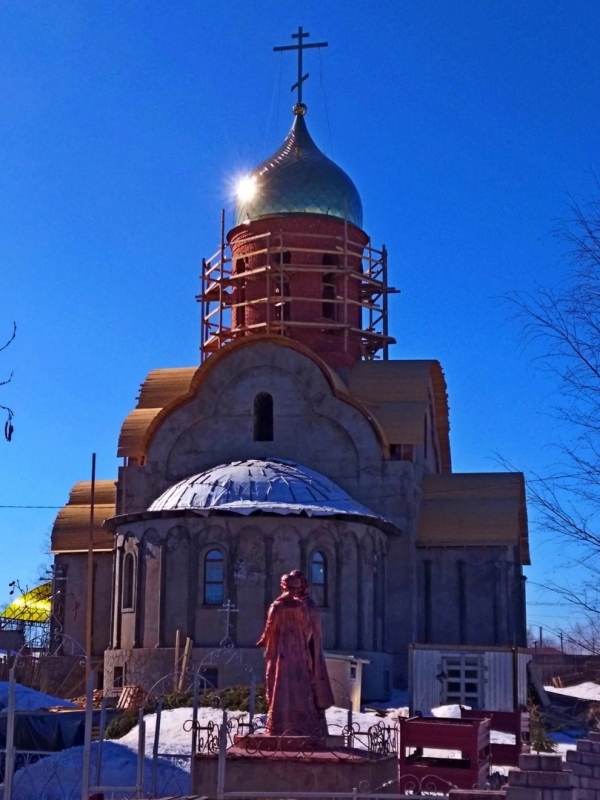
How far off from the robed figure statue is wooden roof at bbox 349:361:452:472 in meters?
13.7

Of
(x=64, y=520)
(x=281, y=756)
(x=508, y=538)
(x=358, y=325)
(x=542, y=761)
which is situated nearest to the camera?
(x=542, y=761)

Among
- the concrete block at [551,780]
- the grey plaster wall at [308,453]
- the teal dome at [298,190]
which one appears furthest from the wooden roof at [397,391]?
the concrete block at [551,780]

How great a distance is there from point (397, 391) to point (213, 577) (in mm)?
6848

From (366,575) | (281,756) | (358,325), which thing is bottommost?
(281,756)

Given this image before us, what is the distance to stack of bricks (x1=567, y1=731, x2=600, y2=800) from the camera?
9312mm

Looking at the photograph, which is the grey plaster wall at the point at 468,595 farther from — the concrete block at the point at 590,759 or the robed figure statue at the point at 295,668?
the concrete block at the point at 590,759

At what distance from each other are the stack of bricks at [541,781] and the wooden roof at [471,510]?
690 inches

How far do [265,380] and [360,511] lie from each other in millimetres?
4185

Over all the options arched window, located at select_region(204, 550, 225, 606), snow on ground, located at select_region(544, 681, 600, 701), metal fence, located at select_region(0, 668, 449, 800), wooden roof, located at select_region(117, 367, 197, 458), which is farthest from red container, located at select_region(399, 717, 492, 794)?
snow on ground, located at select_region(544, 681, 600, 701)

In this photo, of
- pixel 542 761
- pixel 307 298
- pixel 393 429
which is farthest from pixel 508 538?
pixel 542 761

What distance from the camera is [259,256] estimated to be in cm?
3192

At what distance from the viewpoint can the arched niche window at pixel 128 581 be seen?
2545 centimetres

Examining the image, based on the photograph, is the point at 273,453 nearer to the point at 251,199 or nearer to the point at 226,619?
the point at 226,619

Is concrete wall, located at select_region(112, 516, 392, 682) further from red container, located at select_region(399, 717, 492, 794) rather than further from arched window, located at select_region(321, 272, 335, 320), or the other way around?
red container, located at select_region(399, 717, 492, 794)
